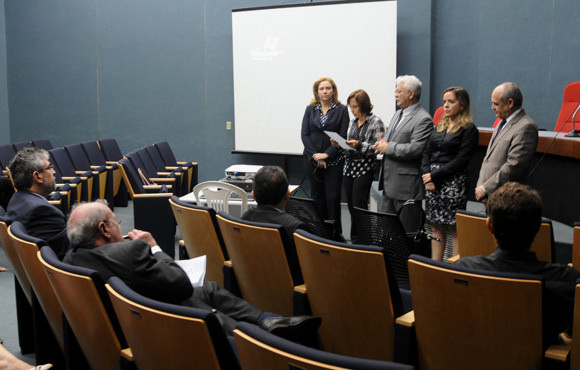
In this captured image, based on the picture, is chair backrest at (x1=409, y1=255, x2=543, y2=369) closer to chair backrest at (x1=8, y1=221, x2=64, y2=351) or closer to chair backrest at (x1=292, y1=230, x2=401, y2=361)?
chair backrest at (x1=292, y1=230, x2=401, y2=361)

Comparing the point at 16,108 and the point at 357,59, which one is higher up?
the point at 357,59

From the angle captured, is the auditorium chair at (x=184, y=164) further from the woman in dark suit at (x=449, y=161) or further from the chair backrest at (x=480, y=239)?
the chair backrest at (x=480, y=239)

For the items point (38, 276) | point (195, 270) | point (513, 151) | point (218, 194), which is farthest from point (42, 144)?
point (513, 151)

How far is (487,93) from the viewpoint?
7.41 metres

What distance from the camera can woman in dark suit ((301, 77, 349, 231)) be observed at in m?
5.65

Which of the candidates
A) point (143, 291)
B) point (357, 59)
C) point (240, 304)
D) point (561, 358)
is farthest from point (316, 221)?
point (357, 59)

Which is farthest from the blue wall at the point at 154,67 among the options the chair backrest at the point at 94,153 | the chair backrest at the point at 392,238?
the chair backrest at the point at 392,238

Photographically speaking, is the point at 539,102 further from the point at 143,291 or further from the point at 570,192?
the point at 143,291

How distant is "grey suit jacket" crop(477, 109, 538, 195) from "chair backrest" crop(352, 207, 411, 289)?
1086mm

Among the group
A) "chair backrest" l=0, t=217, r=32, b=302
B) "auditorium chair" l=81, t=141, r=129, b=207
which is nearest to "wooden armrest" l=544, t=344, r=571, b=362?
"chair backrest" l=0, t=217, r=32, b=302

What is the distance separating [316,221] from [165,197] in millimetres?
2155

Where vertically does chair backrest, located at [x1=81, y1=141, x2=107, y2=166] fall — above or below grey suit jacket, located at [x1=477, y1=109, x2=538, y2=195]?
below

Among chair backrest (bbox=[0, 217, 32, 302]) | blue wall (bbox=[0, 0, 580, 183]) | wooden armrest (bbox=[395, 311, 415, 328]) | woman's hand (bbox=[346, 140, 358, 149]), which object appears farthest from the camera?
blue wall (bbox=[0, 0, 580, 183])

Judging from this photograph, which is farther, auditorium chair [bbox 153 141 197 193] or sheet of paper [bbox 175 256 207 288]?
auditorium chair [bbox 153 141 197 193]
